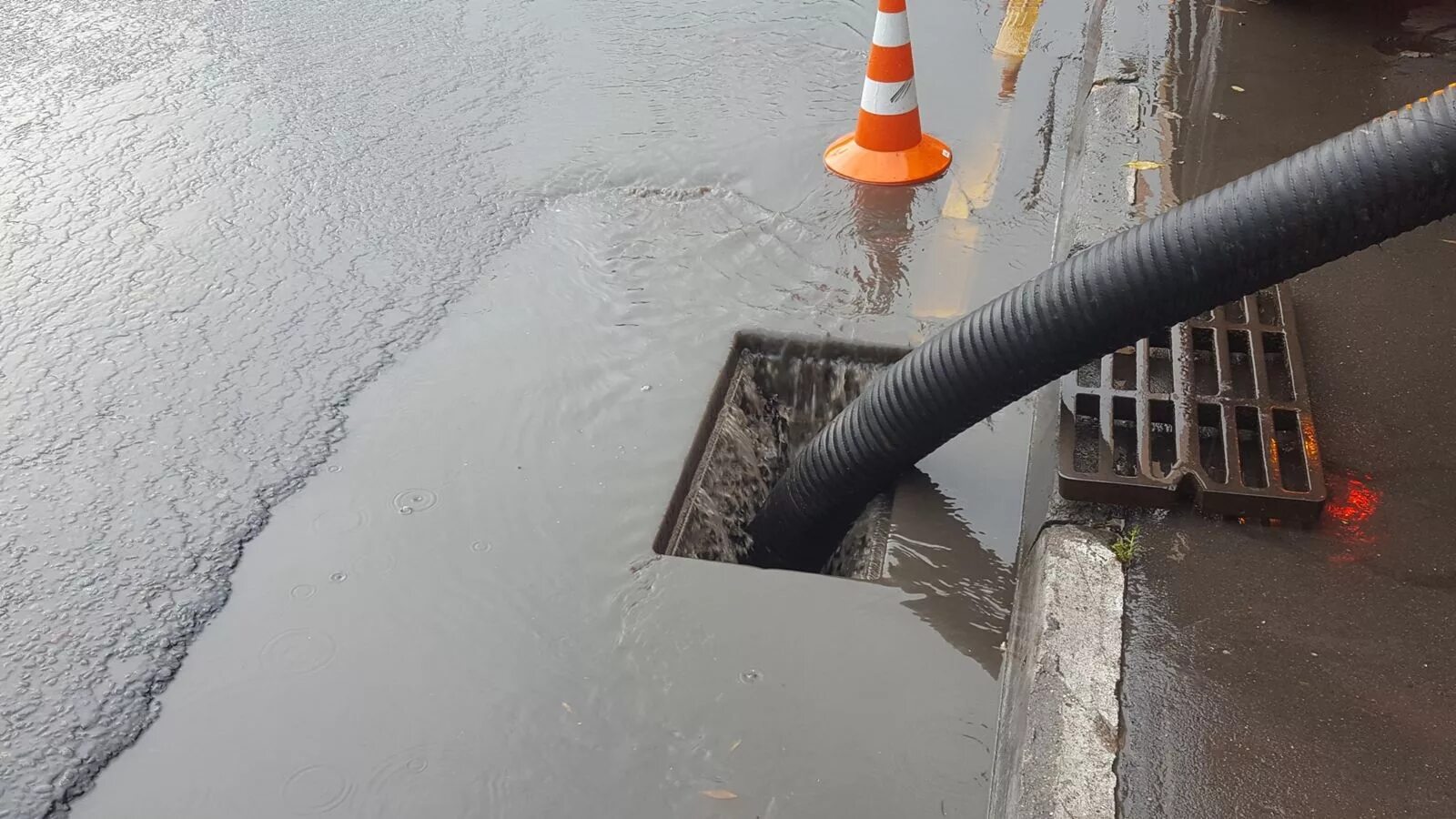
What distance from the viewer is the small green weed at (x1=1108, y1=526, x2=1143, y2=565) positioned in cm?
271

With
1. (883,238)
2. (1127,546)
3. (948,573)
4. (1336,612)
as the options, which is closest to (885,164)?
(883,238)

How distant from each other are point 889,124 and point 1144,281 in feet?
7.69

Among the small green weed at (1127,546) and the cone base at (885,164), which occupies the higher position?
the small green weed at (1127,546)

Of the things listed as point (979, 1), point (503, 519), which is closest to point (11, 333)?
point (503, 519)

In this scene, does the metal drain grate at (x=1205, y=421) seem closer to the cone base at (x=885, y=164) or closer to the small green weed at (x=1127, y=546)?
the small green weed at (x=1127, y=546)

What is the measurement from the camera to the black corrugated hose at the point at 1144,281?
7.52 ft

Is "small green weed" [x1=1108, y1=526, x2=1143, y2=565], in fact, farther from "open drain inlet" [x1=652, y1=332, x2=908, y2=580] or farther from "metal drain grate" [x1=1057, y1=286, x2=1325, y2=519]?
"open drain inlet" [x1=652, y1=332, x2=908, y2=580]

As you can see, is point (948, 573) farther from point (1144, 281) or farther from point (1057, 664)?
point (1144, 281)

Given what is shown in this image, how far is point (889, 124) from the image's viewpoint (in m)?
4.67

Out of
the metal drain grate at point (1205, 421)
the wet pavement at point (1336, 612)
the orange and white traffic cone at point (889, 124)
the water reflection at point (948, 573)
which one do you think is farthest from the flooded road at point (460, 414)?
the wet pavement at point (1336, 612)

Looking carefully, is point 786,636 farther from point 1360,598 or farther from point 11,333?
point 11,333

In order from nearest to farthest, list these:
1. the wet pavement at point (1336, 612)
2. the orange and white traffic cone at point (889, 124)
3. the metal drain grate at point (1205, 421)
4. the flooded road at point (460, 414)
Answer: the wet pavement at point (1336, 612), the flooded road at point (460, 414), the metal drain grate at point (1205, 421), the orange and white traffic cone at point (889, 124)

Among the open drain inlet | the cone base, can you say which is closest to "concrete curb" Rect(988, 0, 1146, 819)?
the open drain inlet

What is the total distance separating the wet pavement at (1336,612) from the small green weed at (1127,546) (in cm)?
3
